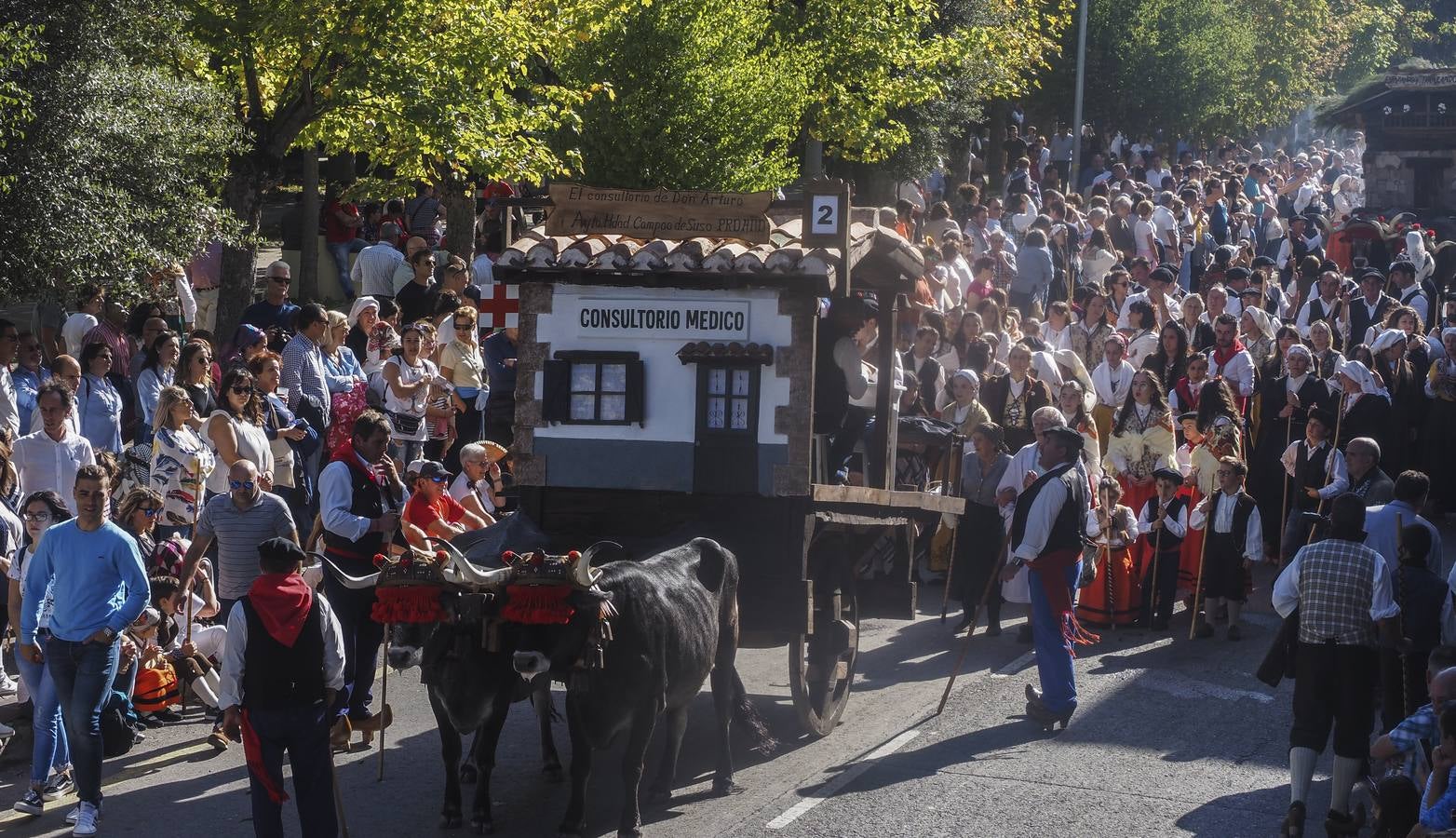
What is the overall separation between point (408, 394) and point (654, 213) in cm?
476

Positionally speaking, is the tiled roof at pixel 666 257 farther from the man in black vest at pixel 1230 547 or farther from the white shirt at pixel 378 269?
the white shirt at pixel 378 269

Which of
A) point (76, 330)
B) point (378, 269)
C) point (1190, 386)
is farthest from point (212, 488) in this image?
point (1190, 386)

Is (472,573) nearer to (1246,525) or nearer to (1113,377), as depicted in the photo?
(1246,525)

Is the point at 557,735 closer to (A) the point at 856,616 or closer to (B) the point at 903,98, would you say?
(A) the point at 856,616

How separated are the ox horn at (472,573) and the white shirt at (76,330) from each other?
7.93 meters

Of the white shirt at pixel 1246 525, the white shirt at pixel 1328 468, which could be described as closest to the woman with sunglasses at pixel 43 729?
the white shirt at pixel 1246 525

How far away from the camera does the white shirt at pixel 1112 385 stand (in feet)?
55.9

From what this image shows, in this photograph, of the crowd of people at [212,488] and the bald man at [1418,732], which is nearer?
the bald man at [1418,732]

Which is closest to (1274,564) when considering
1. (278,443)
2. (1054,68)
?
(278,443)

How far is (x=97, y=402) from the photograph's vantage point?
1425cm

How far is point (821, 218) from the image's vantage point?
36.1ft

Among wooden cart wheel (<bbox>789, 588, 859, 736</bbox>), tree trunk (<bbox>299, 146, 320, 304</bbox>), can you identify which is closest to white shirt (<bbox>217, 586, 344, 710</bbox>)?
wooden cart wheel (<bbox>789, 588, 859, 736</bbox>)

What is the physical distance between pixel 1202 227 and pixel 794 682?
2042cm

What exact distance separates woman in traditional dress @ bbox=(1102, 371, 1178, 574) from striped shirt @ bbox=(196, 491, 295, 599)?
738cm
